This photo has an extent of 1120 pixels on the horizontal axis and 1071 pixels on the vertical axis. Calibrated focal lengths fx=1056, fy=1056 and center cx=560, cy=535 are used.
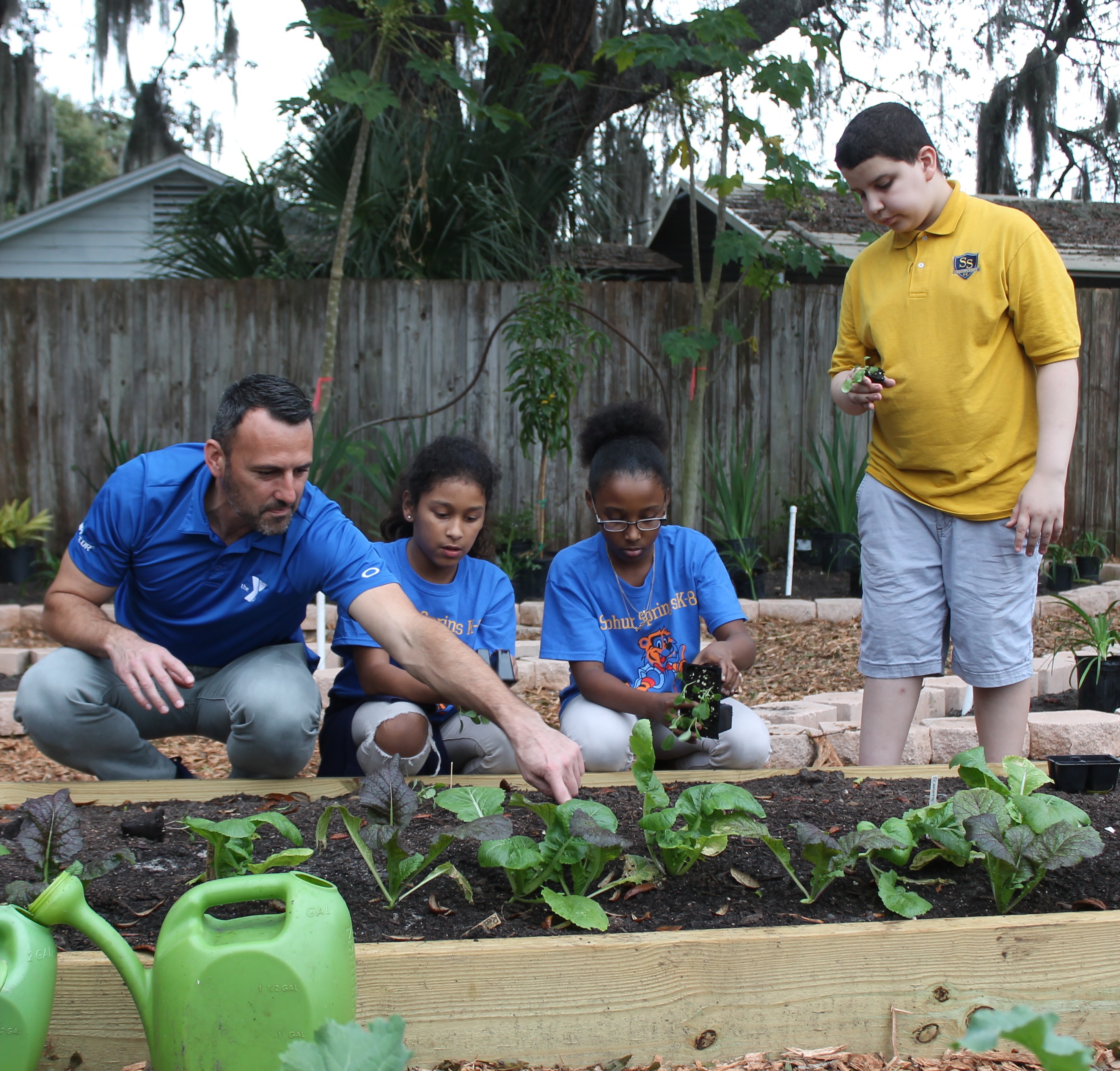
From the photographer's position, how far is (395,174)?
22.6 ft

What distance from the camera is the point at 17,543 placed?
18.3ft

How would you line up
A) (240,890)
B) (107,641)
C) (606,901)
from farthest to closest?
(107,641) → (606,901) → (240,890)

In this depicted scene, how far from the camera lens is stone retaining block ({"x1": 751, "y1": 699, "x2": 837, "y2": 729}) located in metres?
3.20

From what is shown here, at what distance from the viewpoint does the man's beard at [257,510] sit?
230 centimetres

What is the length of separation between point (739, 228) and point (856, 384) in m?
6.75

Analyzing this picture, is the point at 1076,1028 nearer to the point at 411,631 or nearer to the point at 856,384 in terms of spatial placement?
the point at 411,631

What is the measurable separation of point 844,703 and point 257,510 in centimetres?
211

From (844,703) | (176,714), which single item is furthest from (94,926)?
(844,703)

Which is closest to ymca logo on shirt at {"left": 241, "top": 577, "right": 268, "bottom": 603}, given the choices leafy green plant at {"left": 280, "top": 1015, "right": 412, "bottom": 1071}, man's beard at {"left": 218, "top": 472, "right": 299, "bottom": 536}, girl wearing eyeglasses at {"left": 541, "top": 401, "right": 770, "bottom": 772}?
man's beard at {"left": 218, "top": 472, "right": 299, "bottom": 536}

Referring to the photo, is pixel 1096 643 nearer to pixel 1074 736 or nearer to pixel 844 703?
pixel 1074 736

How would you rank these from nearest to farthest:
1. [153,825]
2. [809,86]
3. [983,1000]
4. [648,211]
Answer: [983,1000] → [153,825] → [809,86] → [648,211]

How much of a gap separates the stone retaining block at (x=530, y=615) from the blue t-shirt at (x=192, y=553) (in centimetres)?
230

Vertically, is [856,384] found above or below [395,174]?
below

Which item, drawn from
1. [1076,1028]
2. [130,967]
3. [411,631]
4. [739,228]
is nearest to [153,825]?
[411,631]
